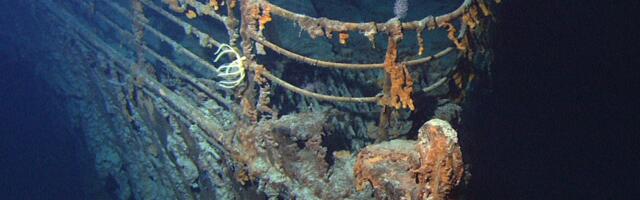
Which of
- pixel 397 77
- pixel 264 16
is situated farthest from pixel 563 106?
pixel 264 16

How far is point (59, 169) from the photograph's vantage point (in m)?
10.5

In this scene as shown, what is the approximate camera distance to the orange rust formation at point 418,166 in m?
2.05

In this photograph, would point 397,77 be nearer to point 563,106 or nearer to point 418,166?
point 418,166

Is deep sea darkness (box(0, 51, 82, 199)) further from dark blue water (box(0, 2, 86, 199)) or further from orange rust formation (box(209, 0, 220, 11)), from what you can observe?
orange rust formation (box(209, 0, 220, 11))

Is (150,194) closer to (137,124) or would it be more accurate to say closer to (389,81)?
(137,124)

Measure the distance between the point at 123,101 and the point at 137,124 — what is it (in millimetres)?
338

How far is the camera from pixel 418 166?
Answer: 2.41 m

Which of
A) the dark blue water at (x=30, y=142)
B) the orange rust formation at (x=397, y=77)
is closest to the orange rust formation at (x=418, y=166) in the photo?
the orange rust formation at (x=397, y=77)

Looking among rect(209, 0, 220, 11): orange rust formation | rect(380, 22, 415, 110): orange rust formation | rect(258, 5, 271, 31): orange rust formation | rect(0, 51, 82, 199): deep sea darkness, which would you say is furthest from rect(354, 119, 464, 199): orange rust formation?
rect(0, 51, 82, 199): deep sea darkness

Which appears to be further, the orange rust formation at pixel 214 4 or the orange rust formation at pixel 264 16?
the orange rust formation at pixel 214 4

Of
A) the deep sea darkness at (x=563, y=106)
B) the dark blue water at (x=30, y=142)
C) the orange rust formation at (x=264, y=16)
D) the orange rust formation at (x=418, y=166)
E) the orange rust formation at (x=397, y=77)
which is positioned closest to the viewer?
the orange rust formation at (x=418, y=166)

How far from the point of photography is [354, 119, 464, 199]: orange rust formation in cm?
205

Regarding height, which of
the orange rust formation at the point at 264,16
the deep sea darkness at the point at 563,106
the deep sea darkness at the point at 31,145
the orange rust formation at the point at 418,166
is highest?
the deep sea darkness at the point at 563,106

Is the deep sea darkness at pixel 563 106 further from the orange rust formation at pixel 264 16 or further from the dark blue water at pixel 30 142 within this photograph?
the dark blue water at pixel 30 142
